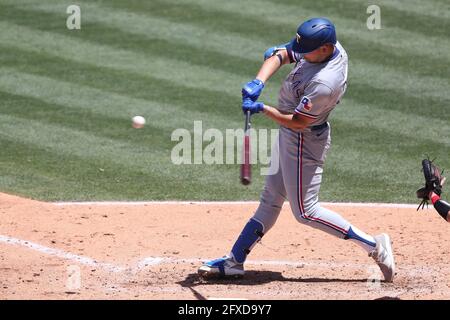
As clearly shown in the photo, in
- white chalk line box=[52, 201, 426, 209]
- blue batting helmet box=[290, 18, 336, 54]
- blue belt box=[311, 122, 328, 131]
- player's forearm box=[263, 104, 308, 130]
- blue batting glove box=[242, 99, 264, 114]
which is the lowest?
white chalk line box=[52, 201, 426, 209]

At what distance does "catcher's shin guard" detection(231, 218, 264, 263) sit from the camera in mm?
6641

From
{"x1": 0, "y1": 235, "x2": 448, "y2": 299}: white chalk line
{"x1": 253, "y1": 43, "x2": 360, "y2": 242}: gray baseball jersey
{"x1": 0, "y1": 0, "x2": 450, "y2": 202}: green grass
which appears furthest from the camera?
{"x1": 0, "y1": 0, "x2": 450, "y2": 202}: green grass

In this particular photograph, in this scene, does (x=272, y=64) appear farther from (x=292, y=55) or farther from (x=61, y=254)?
(x=61, y=254)

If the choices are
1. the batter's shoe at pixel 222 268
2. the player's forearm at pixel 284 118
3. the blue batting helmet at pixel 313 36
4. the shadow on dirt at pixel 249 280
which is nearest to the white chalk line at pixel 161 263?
the shadow on dirt at pixel 249 280

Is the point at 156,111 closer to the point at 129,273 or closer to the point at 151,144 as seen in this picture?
the point at 151,144

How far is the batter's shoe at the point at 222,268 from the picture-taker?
6656 millimetres

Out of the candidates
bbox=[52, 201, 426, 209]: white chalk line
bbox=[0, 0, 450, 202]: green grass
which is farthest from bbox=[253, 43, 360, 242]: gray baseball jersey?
bbox=[0, 0, 450, 202]: green grass

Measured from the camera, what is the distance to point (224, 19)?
1327 cm

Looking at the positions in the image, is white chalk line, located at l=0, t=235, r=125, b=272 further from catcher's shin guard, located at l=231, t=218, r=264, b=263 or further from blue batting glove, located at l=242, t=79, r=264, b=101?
blue batting glove, located at l=242, t=79, r=264, b=101

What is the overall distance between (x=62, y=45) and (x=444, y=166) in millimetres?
5832

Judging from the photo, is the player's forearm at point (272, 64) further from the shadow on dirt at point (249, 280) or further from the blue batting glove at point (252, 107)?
the shadow on dirt at point (249, 280)

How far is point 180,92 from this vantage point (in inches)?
445

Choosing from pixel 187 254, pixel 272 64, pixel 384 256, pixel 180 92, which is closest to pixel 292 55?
pixel 272 64
